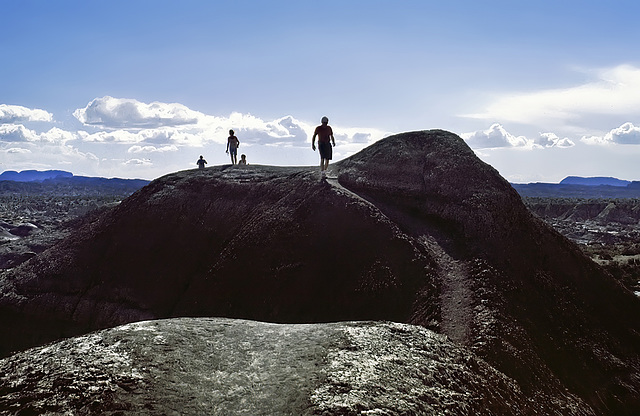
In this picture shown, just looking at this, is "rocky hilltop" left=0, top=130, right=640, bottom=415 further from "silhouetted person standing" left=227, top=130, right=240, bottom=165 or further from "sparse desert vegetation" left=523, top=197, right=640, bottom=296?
"sparse desert vegetation" left=523, top=197, right=640, bottom=296

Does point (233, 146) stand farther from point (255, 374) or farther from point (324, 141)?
point (255, 374)

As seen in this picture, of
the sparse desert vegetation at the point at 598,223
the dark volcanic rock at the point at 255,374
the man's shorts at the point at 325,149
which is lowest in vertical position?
the sparse desert vegetation at the point at 598,223

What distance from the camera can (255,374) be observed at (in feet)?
16.1

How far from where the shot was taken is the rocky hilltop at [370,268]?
7.30 metres

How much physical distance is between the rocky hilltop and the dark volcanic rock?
125cm

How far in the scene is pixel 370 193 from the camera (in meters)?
10.9

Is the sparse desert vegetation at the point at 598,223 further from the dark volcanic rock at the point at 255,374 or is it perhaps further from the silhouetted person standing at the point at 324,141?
the dark volcanic rock at the point at 255,374

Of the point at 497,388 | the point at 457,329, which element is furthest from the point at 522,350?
the point at 497,388

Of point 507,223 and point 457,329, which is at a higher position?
point 507,223

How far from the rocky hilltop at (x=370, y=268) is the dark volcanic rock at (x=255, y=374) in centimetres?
125

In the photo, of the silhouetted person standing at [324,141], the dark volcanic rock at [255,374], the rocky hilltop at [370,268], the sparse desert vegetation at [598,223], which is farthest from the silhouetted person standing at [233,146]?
the sparse desert vegetation at [598,223]

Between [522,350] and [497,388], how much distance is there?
1.67m

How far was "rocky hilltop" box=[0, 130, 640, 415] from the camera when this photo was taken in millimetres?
7301

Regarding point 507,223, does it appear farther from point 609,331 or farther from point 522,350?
point 522,350
